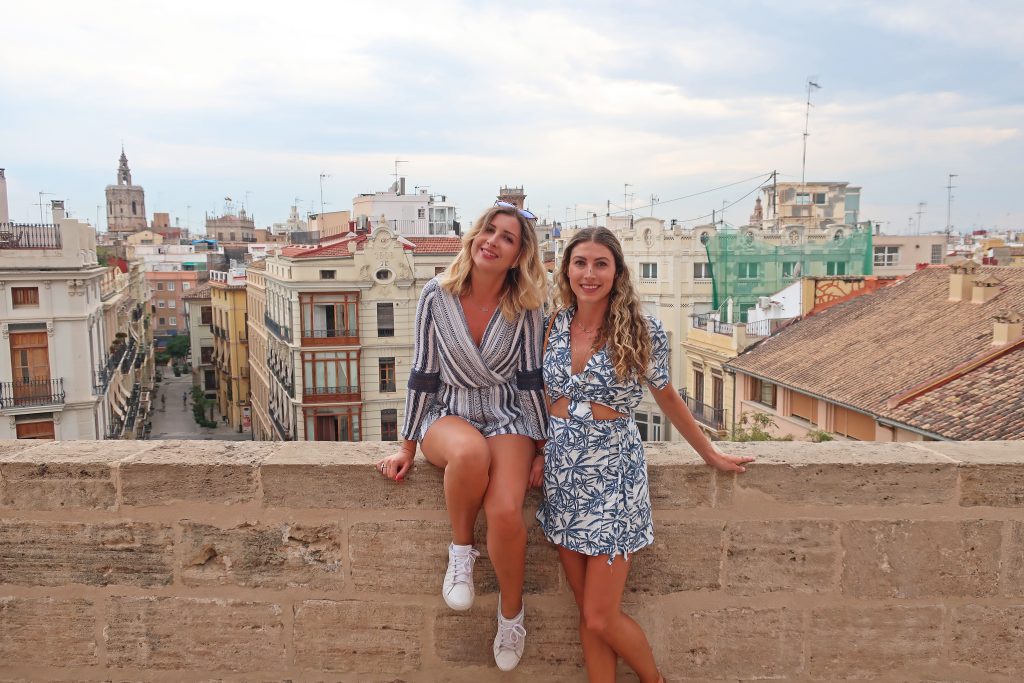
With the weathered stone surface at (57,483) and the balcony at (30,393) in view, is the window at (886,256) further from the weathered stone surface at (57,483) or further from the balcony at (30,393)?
the weathered stone surface at (57,483)

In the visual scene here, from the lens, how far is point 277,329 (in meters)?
30.2

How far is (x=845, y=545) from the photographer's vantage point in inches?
109

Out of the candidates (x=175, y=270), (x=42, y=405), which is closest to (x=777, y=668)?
(x=42, y=405)

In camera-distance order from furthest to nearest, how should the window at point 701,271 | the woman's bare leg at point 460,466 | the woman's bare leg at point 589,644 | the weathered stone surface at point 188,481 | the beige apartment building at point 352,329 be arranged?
A: the window at point 701,271 → the beige apartment building at point 352,329 → the weathered stone surface at point 188,481 → the woman's bare leg at point 589,644 → the woman's bare leg at point 460,466

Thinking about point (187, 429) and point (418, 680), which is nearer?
point (418, 680)

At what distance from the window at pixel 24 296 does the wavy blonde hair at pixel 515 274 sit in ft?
71.8

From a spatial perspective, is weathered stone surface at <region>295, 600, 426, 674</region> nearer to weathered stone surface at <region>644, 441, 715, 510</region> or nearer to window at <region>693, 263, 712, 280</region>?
weathered stone surface at <region>644, 441, 715, 510</region>

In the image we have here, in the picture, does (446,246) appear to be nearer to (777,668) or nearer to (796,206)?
(796,206)

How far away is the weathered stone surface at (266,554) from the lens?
276cm

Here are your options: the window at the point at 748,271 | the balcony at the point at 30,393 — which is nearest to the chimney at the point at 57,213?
the balcony at the point at 30,393

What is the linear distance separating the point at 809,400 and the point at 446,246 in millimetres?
13606

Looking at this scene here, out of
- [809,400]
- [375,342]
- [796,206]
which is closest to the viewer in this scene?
[809,400]

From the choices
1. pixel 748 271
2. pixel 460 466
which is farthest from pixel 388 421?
pixel 460 466

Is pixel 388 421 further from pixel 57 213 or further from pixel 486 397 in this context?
pixel 486 397
